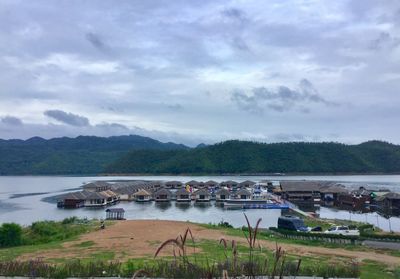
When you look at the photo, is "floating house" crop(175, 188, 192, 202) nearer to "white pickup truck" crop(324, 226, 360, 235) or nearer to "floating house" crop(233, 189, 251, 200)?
"floating house" crop(233, 189, 251, 200)

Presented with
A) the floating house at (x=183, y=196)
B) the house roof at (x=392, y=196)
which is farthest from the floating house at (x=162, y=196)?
the house roof at (x=392, y=196)

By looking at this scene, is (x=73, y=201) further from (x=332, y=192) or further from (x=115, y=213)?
(x=332, y=192)

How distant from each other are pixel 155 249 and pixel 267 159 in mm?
123833

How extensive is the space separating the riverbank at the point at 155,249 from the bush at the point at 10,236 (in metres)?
2.70

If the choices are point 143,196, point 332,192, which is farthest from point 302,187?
point 143,196

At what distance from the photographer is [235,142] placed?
147375mm

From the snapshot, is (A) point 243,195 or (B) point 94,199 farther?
(A) point 243,195

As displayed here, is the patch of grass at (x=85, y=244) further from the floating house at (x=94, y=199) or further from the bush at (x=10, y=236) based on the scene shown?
the floating house at (x=94, y=199)

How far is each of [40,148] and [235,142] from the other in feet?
324

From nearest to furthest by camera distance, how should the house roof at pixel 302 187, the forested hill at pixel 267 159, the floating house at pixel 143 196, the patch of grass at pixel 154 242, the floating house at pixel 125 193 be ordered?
the patch of grass at pixel 154 242, the house roof at pixel 302 187, the floating house at pixel 143 196, the floating house at pixel 125 193, the forested hill at pixel 267 159

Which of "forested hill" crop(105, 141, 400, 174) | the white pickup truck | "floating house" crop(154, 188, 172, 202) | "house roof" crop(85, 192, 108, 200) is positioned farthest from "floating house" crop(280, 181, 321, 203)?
"forested hill" crop(105, 141, 400, 174)

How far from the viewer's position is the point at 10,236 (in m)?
26.1

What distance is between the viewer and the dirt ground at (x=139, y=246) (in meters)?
19.9

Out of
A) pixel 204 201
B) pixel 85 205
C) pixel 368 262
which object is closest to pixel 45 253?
pixel 368 262
